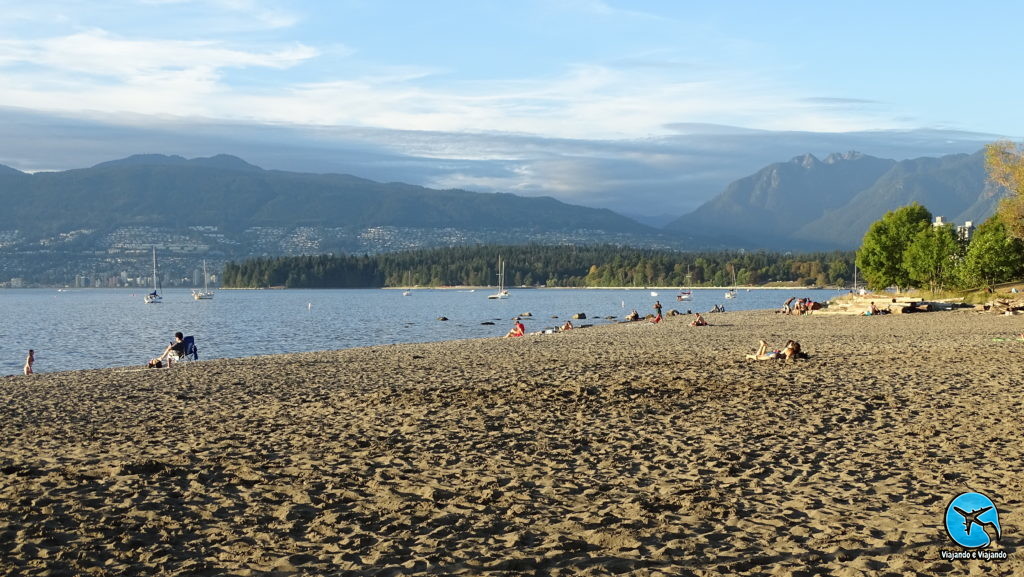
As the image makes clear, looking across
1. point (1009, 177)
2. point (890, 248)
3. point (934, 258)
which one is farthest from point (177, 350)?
point (890, 248)

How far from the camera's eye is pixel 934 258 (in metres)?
88.0

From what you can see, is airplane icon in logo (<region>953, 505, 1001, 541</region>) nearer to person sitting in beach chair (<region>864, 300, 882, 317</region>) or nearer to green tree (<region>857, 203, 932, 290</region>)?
person sitting in beach chair (<region>864, 300, 882, 317</region>)

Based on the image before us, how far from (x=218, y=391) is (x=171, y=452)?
29.8 feet

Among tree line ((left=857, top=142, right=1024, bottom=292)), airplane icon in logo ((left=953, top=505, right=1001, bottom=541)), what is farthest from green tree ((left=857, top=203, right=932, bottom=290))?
airplane icon in logo ((left=953, top=505, right=1001, bottom=541))

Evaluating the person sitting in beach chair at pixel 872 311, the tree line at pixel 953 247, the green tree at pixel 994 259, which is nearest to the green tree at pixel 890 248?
the tree line at pixel 953 247

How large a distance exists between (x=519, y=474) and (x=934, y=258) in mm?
87225

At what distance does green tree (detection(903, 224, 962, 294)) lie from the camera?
289 feet

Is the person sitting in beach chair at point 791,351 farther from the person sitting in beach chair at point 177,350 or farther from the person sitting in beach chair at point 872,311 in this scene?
the person sitting in beach chair at point 872,311

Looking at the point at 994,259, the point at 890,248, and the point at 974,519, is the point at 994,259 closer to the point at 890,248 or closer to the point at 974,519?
the point at 890,248

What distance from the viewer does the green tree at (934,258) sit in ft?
289

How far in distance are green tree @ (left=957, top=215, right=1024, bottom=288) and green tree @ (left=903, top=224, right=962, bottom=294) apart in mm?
5231

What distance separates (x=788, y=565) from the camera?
7.97 metres

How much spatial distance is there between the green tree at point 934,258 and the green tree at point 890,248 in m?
4.40

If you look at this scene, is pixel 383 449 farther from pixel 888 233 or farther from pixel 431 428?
pixel 888 233
